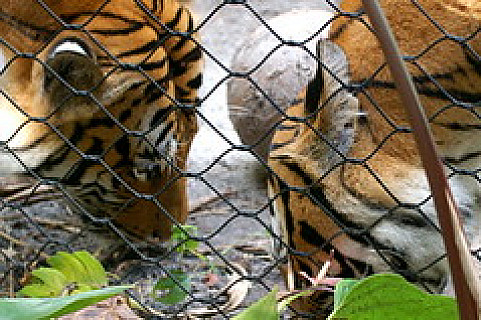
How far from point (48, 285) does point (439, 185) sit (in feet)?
4.72

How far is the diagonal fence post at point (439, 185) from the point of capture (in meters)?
0.42

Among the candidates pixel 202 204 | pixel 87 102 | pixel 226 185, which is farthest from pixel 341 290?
pixel 226 185

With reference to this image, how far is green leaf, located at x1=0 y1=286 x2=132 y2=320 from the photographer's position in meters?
0.64

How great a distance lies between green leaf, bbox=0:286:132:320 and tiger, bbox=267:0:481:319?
2.95 ft

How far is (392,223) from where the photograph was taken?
1599mm

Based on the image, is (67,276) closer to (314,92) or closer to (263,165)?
(263,165)

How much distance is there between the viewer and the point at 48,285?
69.0 inches

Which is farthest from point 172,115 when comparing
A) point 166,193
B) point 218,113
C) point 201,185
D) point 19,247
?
point 218,113

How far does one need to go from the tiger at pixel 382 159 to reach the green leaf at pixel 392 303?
0.85 m

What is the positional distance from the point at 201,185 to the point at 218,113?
619mm

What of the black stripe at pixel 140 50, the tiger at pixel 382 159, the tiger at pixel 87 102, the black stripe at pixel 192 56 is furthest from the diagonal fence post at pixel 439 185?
the black stripe at pixel 192 56

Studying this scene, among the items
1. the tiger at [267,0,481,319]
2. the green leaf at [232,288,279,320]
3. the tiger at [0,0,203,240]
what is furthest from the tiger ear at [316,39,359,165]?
the green leaf at [232,288,279,320]

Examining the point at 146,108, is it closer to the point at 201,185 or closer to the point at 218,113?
the point at 201,185

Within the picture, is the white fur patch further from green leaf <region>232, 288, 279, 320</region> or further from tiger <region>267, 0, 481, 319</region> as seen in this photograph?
green leaf <region>232, 288, 279, 320</region>
